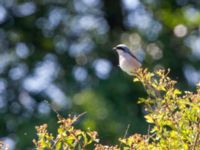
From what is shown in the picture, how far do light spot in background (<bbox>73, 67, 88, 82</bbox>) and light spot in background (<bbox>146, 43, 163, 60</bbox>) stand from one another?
975mm

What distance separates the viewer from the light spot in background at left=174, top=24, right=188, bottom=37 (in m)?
13.6

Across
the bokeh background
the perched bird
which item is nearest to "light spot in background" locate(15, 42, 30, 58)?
the bokeh background

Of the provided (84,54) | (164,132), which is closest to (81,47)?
(84,54)

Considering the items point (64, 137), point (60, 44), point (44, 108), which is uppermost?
point (60, 44)

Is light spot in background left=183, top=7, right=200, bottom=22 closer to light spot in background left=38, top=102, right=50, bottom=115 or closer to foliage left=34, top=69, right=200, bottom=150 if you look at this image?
light spot in background left=38, top=102, right=50, bottom=115

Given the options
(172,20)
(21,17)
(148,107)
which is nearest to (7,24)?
(21,17)

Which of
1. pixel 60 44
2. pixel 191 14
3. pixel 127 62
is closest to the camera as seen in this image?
pixel 127 62

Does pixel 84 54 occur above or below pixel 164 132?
above

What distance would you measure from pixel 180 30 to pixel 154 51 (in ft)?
3.43

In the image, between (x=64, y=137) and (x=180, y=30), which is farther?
(x=180, y=30)

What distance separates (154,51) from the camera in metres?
12.9

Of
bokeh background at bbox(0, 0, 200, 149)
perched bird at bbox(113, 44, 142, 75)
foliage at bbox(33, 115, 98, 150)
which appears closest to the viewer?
foliage at bbox(33, 115, 98, 150)

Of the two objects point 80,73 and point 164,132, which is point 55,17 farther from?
point 164,132

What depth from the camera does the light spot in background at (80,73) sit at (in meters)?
12.8
